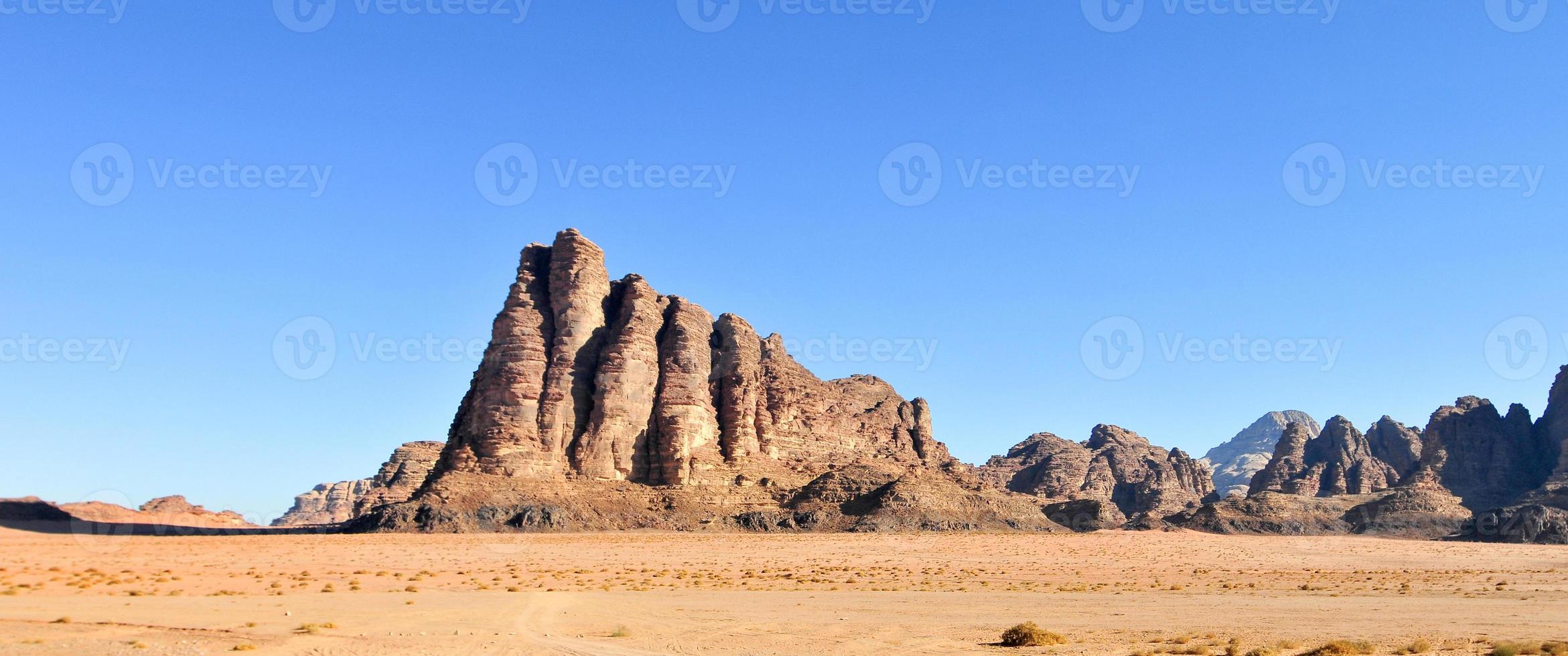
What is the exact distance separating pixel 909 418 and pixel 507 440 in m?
54.9

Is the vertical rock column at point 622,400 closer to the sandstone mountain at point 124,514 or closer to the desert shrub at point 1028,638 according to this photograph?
the sandstone mountain at point 124,514

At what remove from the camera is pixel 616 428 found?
286 feet

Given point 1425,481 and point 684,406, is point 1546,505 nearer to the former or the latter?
point 1425,481

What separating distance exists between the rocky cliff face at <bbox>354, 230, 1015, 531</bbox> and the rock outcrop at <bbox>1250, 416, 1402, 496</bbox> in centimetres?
6258

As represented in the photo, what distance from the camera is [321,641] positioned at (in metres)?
20.8

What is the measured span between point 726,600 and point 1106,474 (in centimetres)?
12536

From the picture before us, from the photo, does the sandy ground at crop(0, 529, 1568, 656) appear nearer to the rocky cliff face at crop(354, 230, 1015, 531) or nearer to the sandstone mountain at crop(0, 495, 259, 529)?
the rocky cliff face at crop(354, 230, 1015, 531)

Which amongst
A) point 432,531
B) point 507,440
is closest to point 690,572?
point 432,531

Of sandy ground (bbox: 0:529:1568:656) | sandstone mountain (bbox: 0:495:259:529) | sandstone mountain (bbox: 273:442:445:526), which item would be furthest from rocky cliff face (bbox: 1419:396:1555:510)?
sandstone mountain (bbox: 0:495:259:529)

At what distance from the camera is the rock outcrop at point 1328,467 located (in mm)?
136250

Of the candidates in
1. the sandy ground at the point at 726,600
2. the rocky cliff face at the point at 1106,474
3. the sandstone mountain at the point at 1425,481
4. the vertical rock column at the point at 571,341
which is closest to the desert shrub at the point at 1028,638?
the sandy ground at the point at 726,600

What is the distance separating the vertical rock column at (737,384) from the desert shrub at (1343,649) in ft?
248

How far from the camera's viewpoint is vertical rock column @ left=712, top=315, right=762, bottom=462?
9538cm

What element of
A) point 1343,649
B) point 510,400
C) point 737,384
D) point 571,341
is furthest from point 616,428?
point 1343,649
